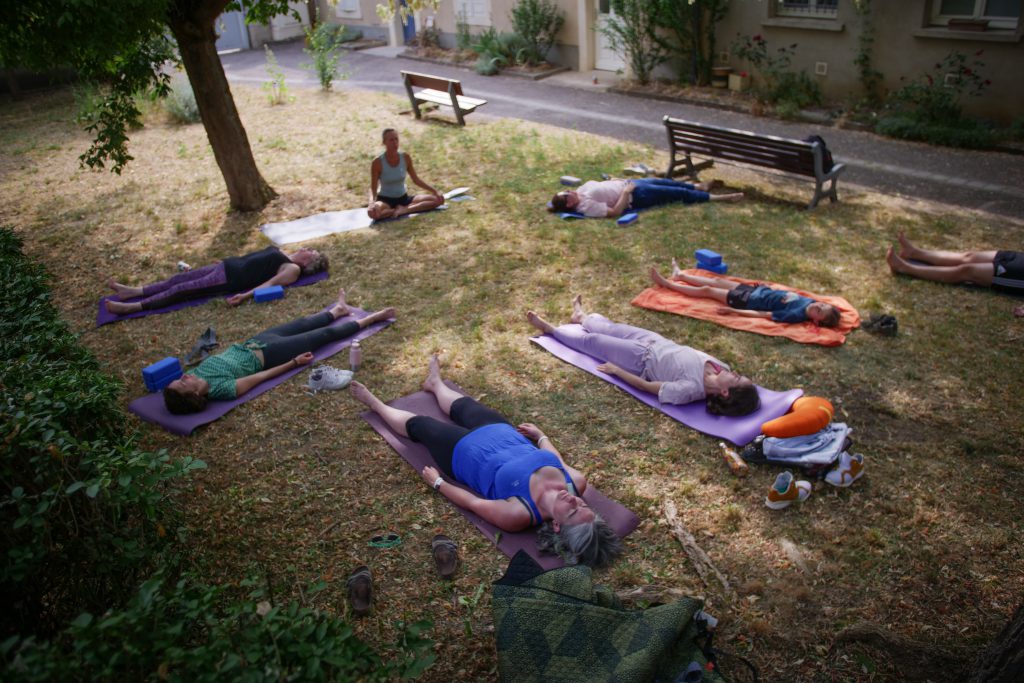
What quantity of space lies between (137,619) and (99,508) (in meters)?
1.12

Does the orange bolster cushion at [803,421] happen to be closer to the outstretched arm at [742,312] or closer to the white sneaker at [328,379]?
the outstretched arm at [742,312]

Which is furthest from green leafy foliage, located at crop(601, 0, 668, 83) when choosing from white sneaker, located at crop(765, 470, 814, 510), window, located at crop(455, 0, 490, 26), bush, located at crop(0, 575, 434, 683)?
bush, located at crop(0, 575, 434, 683)

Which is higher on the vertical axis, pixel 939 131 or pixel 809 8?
pixel 809 8

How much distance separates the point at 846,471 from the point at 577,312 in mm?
2722

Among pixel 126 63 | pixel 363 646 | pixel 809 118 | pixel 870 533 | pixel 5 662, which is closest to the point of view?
pixel 5 662

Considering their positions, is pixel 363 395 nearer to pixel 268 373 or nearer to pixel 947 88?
pixel 268 373

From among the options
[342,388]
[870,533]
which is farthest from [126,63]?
[870,533]

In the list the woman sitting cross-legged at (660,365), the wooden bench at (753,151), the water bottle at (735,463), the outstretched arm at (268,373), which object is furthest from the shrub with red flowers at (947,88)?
the outstretched arm at (268,373)

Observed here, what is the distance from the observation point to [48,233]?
30.8 feet

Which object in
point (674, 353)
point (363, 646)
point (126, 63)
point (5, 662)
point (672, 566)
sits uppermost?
point (126, 63)

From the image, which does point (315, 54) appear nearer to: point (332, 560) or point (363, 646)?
point (332, 560)

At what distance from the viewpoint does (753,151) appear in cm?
888

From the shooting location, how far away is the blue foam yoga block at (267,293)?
281 inches

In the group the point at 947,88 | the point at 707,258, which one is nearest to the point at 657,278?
the point at 707,258
